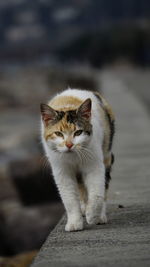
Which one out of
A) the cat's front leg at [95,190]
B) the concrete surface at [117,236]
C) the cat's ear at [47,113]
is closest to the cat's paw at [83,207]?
the concrete surface at [117,236]

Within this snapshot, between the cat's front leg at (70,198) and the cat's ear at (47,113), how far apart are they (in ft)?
1.43

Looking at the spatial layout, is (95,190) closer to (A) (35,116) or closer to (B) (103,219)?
(B) (103,219)

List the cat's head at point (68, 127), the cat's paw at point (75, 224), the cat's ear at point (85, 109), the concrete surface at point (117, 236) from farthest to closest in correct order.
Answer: the cat's paw at point (75, 224) < the cat's ear at point (85, 109) < the cat's head at point (68, 127) < the concrete surface at point (117, 236)

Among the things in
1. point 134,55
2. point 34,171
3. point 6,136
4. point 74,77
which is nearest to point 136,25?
point 134,55

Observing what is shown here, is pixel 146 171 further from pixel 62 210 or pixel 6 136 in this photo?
pixel 6 136

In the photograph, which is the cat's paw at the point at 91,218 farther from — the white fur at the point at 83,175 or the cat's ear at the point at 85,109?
the cat's ear at the point at 85,109


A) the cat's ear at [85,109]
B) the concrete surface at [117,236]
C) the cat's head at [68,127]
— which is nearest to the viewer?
the concrete surface at [117,236]

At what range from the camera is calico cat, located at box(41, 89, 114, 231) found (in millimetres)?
7273

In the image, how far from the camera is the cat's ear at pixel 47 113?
7391 mm

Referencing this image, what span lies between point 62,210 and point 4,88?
1261 inches

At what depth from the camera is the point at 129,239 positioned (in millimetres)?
6902

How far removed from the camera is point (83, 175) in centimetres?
755

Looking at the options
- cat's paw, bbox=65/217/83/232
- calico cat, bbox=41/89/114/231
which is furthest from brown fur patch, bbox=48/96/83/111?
cat's paw, bbox=65/217/83/232

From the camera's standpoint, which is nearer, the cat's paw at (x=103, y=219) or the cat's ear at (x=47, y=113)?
the cat's ear at (x=47, y=113)
